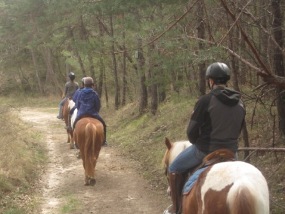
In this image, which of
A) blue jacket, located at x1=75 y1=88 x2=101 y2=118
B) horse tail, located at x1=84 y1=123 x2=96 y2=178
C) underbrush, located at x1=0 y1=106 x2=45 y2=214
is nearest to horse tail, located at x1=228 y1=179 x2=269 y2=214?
underbrush, located at x1=0 y1=106 x2=45 y2=214

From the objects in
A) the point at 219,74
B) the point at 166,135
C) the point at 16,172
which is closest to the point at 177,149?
the point at 219,74

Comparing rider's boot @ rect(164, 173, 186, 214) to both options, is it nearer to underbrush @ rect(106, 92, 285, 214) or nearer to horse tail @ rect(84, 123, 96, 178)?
underbrush @ rect(106, 92, 285, 214)

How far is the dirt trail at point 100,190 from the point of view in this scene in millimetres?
8203

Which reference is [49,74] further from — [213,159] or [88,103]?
[213,159]

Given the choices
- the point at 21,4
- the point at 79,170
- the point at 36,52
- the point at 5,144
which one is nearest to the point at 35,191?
the point at 79,170

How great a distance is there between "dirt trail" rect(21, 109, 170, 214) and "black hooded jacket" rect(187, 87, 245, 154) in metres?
3.51

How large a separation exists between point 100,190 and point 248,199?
6.07m

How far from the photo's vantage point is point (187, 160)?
17.5 feet

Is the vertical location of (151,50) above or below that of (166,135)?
above

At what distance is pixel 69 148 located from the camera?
46.7ft

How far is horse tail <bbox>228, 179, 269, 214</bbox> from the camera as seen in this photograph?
3650 mm

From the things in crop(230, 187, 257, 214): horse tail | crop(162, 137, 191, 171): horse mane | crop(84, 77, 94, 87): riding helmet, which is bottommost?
crop(162, 137, 191, 171): horse mane

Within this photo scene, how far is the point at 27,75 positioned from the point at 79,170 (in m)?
32.1

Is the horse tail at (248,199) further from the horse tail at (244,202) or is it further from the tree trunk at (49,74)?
the tree trunk at (49,74)
